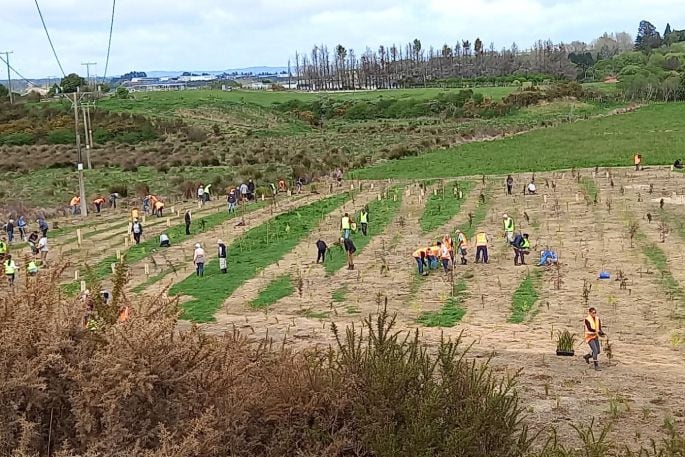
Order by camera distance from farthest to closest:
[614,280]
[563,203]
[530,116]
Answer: [530,116]
[563,203]
[614,280]

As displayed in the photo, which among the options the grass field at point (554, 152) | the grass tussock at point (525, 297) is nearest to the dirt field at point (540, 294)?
the grass tussock at point (525, 297)

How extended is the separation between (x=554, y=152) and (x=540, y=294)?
32568mm

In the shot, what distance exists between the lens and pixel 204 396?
27.1 ft

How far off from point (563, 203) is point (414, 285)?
44.4 ft

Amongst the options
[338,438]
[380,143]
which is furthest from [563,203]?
[380,143]

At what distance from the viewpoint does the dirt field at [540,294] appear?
12.7m

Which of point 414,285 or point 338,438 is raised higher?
point 338,438

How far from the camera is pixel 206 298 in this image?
21.0 m

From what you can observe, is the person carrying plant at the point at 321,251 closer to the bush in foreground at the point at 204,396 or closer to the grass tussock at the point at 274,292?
the grass tussock at the point at 274,292

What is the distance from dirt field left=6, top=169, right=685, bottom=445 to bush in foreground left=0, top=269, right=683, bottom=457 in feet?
9.02

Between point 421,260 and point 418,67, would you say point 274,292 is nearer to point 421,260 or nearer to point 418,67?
point 421,260

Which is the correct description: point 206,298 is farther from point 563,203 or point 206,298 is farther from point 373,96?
point 373,96

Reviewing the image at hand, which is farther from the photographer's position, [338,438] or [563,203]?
Answer: [563,203]

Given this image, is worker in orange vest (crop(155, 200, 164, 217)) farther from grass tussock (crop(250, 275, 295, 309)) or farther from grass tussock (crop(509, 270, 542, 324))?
grass tussock (crop(509, 270, 542, 324))
